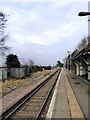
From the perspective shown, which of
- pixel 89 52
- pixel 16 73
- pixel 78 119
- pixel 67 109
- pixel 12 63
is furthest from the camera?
pixel 12 63

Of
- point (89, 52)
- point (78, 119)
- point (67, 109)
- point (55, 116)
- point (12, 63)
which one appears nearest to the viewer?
point (78, 119)

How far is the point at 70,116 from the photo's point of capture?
13109 mm

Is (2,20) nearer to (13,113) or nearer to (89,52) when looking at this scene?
(89,52)

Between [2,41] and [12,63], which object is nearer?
[2,41]

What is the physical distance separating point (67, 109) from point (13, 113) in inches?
107

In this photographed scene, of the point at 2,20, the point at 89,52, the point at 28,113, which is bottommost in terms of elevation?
the point at 28,113

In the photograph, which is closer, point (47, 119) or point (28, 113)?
point (47, 119)

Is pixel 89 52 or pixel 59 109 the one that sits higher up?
pixel 89 52

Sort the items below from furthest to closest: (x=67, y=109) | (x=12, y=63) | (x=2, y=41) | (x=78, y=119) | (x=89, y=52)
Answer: (x=12, y=63)
(x=2, y=41)
(x=89, y=52)
(x=67, y=109)
(x=78, y=119)

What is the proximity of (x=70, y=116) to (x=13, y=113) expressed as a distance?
2.81 m

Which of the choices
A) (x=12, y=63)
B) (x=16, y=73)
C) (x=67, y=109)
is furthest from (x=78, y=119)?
(x=12, y=63)

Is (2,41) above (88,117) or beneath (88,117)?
above

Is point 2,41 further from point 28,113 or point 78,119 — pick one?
point 78,119

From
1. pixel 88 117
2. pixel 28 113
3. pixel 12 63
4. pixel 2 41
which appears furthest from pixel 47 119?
pixel 12 63
